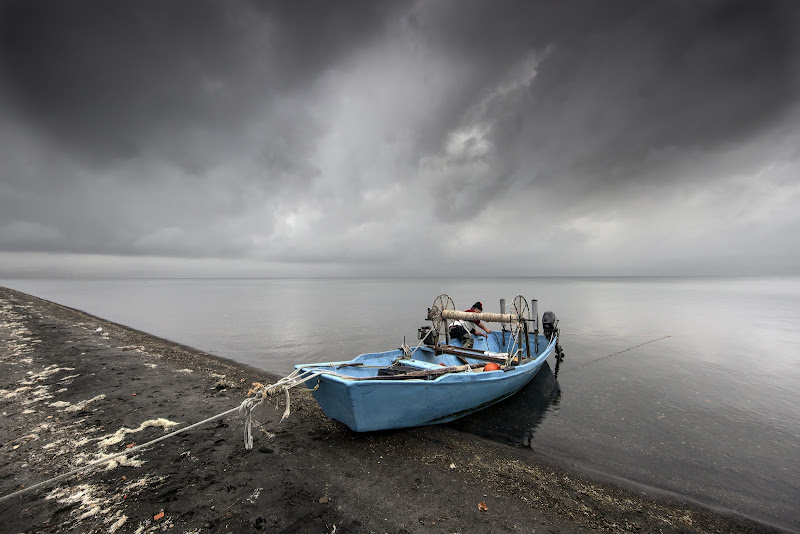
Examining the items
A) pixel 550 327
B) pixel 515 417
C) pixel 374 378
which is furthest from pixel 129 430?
pixel 550 327

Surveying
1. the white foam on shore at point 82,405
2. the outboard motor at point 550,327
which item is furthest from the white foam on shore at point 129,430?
the outboard motor at point 550,327

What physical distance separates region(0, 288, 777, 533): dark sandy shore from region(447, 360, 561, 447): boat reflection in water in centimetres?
73

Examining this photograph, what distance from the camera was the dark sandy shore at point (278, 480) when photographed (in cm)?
466

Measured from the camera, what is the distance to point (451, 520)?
15.9 feet

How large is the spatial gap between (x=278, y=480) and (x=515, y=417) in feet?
26.4

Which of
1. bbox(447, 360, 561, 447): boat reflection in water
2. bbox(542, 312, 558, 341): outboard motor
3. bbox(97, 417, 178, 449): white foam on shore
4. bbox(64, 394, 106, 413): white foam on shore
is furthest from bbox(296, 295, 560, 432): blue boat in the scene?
bbox(64, 394, 106, 413): white foam on shore

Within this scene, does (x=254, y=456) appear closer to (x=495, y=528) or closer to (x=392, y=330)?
(x=495, y=528)

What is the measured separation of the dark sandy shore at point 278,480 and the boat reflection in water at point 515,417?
0.73 meters

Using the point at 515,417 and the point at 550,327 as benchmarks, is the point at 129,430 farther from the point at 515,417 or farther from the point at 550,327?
the point at 550,327

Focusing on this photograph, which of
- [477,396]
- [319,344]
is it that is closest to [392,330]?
[319,344]

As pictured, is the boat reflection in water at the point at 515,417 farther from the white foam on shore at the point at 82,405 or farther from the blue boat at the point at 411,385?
the white foam on shore at the point at 82,405

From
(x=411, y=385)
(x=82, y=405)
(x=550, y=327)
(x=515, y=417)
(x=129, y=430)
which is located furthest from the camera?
(x=550, y=327)

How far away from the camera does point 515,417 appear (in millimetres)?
10648

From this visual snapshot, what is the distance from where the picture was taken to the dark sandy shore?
183 inches
